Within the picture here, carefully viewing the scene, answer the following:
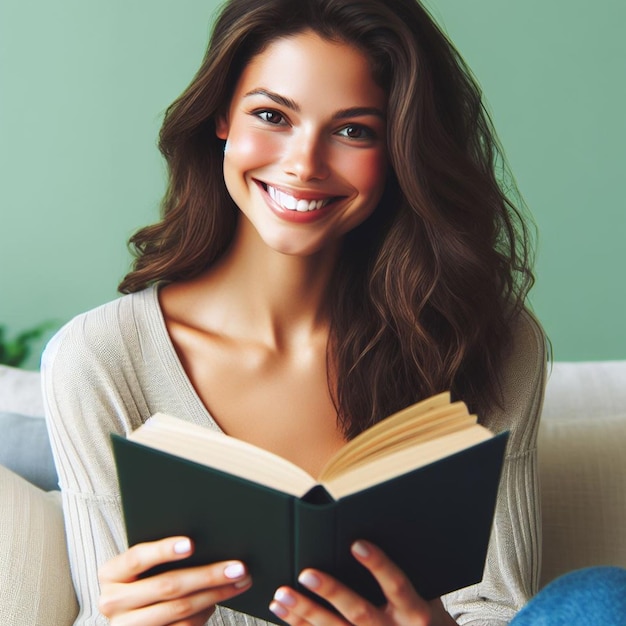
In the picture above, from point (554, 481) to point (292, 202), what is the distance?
76cm

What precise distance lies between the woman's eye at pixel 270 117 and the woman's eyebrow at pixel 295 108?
0.9 inches

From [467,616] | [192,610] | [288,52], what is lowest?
[467,616]

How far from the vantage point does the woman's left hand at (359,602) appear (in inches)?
38.1

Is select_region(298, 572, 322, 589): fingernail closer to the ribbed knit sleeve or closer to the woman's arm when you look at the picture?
the woman's arm

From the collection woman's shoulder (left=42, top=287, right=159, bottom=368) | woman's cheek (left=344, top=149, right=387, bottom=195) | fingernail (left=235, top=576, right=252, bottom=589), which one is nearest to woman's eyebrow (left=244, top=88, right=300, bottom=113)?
woman's cheek (left=344, top=149, right=387, bottom=195)

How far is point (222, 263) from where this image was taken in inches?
59.6

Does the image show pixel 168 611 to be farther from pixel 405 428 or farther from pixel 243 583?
pixel 405 428

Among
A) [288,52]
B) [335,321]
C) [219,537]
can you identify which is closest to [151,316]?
[335,321]

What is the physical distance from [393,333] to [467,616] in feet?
1.49

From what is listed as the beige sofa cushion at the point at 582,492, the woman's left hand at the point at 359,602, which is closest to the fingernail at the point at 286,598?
the woman's left hand at the point at 359,602

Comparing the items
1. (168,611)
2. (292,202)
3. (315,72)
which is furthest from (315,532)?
(315,72)

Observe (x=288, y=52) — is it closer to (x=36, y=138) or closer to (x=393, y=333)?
(x=393, y=333)

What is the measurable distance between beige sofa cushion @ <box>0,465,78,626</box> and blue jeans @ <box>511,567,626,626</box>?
2.28 ft

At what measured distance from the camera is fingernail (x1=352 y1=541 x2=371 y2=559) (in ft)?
3.14
